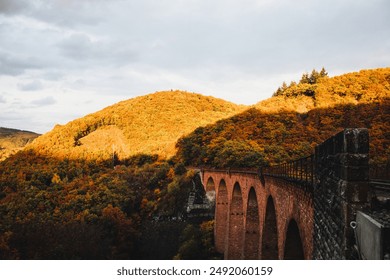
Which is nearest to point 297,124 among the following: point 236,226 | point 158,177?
point 236,226

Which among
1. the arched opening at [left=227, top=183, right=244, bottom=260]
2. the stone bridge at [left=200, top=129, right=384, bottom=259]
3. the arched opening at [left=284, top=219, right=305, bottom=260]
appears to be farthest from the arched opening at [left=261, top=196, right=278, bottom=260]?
the arched opening at [left=227, top=183, right=244, bottom=260]

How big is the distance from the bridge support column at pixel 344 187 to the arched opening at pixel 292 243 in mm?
5179

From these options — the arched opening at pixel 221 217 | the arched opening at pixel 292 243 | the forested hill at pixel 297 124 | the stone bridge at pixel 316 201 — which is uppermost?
the forested hill at pixel 297 124

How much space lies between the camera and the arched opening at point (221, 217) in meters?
28.0

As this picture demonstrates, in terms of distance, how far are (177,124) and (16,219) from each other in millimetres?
49054

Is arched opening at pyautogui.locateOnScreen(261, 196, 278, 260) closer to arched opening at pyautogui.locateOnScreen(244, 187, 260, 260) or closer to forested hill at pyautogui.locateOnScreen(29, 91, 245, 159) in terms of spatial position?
arched opening at pyautogui.locateOnScreen(244, 187, 260, 260)

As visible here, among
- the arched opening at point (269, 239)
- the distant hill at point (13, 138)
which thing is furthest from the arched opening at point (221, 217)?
the distant hill at point (13, 138)

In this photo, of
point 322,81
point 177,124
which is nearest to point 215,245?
point 322,81

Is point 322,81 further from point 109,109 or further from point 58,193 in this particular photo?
point 109,109

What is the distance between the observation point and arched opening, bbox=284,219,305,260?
1037 cm

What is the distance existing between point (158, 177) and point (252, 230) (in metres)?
23.9

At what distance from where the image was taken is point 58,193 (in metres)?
45.3

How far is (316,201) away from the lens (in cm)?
652

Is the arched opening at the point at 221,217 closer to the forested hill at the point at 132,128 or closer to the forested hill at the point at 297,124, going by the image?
the forested hill at the point at 297,124
